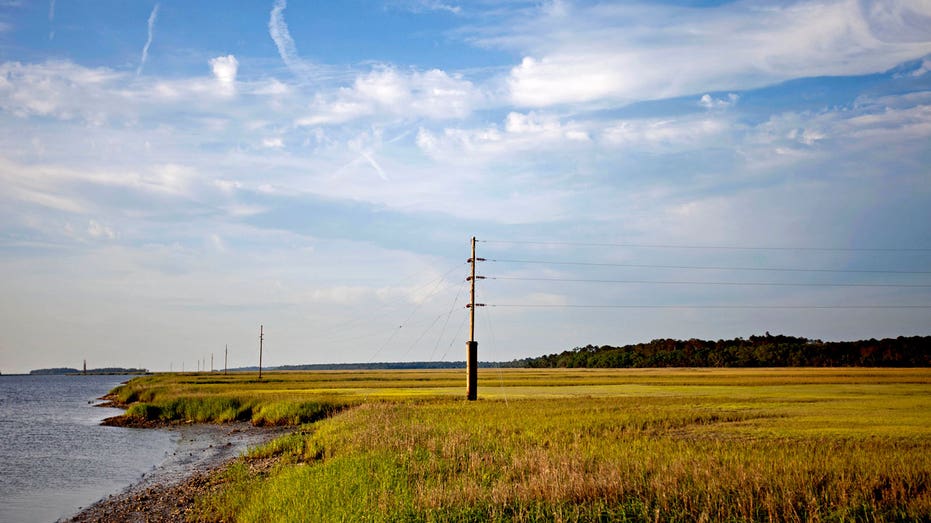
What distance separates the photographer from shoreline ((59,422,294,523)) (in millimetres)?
20031

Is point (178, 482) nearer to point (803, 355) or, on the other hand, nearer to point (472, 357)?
point (472, 357)

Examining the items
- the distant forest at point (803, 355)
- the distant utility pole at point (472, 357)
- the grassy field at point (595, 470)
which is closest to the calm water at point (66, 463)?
the grassy field at point (595, 470)

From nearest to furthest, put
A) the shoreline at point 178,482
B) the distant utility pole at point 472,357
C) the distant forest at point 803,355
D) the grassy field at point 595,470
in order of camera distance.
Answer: the grassy field at point 595,470 < the shoreline at point 178,482 < the distant utility pole at point 472,357 < the distant forest at point 803,355

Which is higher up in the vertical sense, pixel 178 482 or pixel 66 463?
pixel 178 482

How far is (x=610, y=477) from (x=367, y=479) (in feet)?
19.7

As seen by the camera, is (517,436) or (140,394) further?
(140,394)

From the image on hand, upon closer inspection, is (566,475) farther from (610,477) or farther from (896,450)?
(896,450)

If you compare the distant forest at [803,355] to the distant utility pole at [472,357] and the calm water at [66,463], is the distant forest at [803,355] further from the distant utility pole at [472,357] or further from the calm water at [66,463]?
the calm water at [66,463]

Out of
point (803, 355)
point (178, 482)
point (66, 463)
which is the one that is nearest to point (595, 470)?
point (178, 482)

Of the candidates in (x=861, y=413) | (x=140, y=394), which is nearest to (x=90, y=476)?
(x=861, y=413)

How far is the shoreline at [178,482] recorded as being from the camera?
2003cm

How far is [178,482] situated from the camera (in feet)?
82.3

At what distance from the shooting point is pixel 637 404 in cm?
4025

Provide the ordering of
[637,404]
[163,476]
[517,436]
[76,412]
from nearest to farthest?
[517,436], [163,476], [637,404], [76,412]
